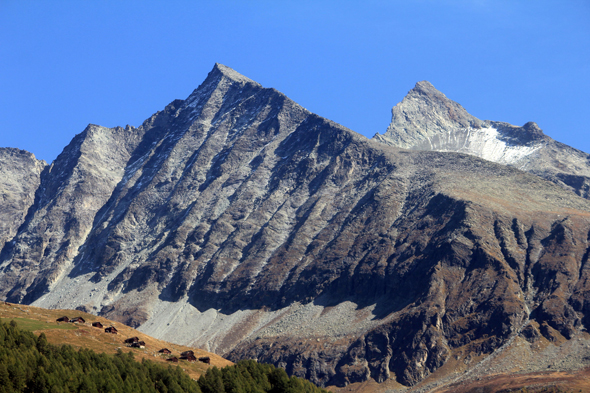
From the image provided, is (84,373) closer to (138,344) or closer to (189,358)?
(138,344)

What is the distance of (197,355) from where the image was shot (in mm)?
140375

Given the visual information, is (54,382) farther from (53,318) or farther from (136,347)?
(53,318)

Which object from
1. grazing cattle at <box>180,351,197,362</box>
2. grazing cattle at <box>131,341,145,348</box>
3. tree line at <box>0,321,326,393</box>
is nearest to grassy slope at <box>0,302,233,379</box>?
grazing cattle at <box>131,341,145,348</box>

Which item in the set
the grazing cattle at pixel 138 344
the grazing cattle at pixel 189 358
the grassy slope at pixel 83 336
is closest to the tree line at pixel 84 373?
the grassy slope at pixel 83 336

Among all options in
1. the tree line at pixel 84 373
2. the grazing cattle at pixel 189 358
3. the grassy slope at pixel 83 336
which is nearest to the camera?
the tree line at pixel 84 373

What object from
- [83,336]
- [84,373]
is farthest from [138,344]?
[84,373]

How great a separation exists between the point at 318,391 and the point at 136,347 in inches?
1606

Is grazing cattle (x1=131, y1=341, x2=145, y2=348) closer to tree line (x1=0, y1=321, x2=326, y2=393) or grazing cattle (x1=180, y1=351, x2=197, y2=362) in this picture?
grazing cattle (x1=180, y1=351, x2=197, y2=362)

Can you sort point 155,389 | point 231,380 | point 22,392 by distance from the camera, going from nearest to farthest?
point 22,392, point 155,389, point 231,380

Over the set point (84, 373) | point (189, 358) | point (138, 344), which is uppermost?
point (138, 344)

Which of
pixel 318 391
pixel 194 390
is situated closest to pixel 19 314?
pixel 194 390

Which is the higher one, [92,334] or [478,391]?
[92,334]

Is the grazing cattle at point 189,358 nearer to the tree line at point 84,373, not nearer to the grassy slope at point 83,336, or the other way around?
the grassy slope at point 83,336

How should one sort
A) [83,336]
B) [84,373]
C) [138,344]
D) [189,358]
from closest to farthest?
[84,373]
[83,336]
[138,344]
[189,358]
